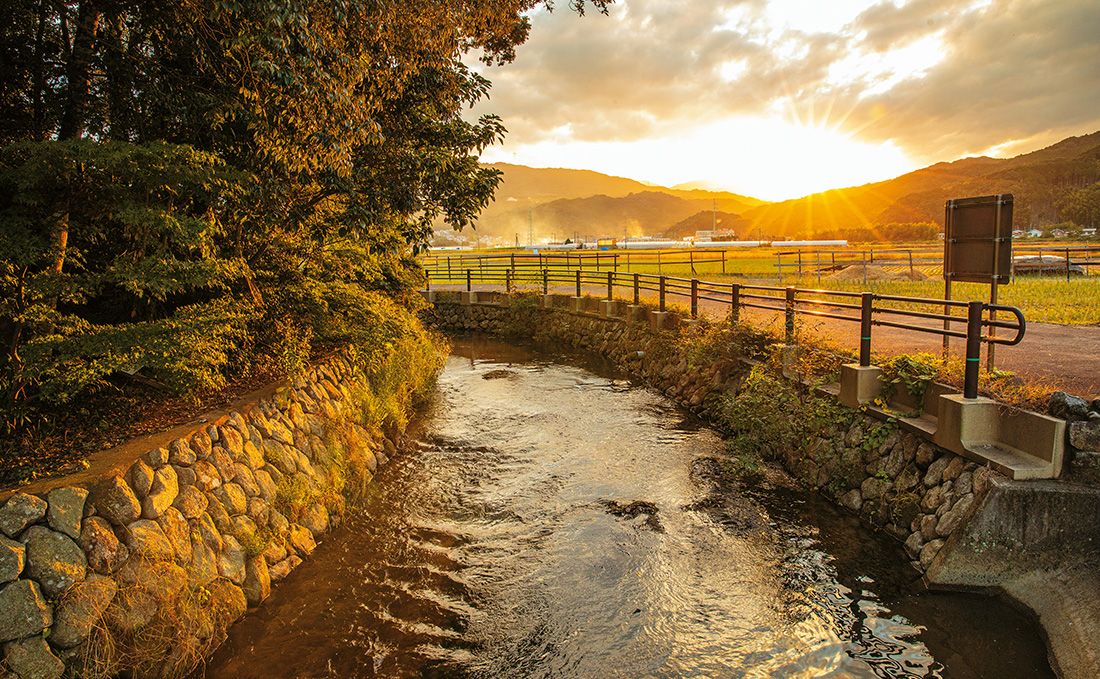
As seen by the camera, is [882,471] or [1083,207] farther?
[1083,207]

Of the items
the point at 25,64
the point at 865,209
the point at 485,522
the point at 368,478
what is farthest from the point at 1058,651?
the point at 865,209

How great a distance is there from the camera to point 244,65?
20.5 feet

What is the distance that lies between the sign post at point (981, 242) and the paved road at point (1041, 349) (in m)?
0.76

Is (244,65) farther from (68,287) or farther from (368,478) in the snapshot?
(368,478)

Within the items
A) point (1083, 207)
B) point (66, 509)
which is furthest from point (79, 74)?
point (1083, 207)

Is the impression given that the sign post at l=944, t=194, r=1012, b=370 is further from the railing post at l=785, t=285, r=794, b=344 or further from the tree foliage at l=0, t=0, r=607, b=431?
the tree foliage at l=0, t=0, r=607, b=431

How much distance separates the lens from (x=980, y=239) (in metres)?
6.77

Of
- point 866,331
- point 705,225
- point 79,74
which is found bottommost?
point 866,331

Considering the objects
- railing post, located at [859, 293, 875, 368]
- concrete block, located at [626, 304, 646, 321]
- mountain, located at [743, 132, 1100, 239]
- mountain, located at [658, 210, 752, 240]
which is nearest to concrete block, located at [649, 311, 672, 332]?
concrete block, located at [626, 304, 646, 321]

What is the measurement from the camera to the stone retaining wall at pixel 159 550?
3762 mm

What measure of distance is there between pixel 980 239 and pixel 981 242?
37 mm

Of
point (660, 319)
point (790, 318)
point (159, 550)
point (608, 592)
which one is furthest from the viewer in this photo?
point (660, 319)

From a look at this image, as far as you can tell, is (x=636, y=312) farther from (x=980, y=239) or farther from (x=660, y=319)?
(x=980, y=239)

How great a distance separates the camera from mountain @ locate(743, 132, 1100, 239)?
392 feet
